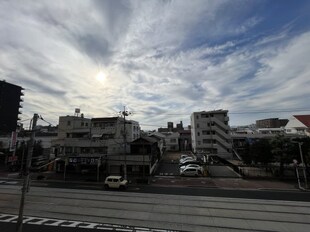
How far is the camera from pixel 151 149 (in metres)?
41.8

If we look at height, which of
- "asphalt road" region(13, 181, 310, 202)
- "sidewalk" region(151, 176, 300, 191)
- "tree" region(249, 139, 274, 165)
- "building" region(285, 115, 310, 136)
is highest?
"building" region(285, 115, 310, 136)

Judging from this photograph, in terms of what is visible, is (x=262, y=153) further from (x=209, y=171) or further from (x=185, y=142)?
(x=185, y=142)

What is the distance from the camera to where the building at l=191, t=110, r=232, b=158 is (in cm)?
6106

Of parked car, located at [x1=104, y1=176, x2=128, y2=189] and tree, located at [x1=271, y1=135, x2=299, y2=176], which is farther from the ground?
tree, located at [x1=271, y1=135, x2=299, y2=176]

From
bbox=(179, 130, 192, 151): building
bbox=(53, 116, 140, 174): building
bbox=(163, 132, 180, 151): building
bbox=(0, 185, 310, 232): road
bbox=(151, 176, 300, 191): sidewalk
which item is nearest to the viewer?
bbox=(0, 185, 310, 232): road

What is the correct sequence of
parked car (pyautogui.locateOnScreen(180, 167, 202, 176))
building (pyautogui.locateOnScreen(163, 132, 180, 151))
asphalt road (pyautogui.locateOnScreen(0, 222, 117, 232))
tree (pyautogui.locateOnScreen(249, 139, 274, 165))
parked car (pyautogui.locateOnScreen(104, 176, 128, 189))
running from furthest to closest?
building (pyautogui.locateOnScreen(163, 132, 180, 151)) → parked car (pyautogui.locateOnScreen(180, 167, 202, 176)) → tree (pyautogui.locateOnScreen(249, 139, 274, 165)) → parked car (pyautogui.locateOnScreen(104, 176, 128, 189)) → asphalt road (pyautogui.locateOnScreen(0, 222, 117, 232))

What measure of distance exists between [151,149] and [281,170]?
23.7m

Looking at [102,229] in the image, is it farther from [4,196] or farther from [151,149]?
[151,149]

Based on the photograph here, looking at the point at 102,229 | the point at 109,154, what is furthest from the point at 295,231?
the point at 109,154

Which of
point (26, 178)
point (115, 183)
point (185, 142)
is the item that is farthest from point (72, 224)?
point (185, 142)

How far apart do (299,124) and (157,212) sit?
2962 inches

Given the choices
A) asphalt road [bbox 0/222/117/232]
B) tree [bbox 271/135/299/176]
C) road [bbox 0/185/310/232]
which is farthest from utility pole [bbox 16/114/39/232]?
tree [bbox 271/135/299/176]

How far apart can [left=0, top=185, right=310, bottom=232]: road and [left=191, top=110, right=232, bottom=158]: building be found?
131 ft

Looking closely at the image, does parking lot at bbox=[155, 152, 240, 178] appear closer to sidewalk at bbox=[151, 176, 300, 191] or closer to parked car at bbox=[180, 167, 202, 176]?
parked car at bbox=[180, 167, 202, 176]
